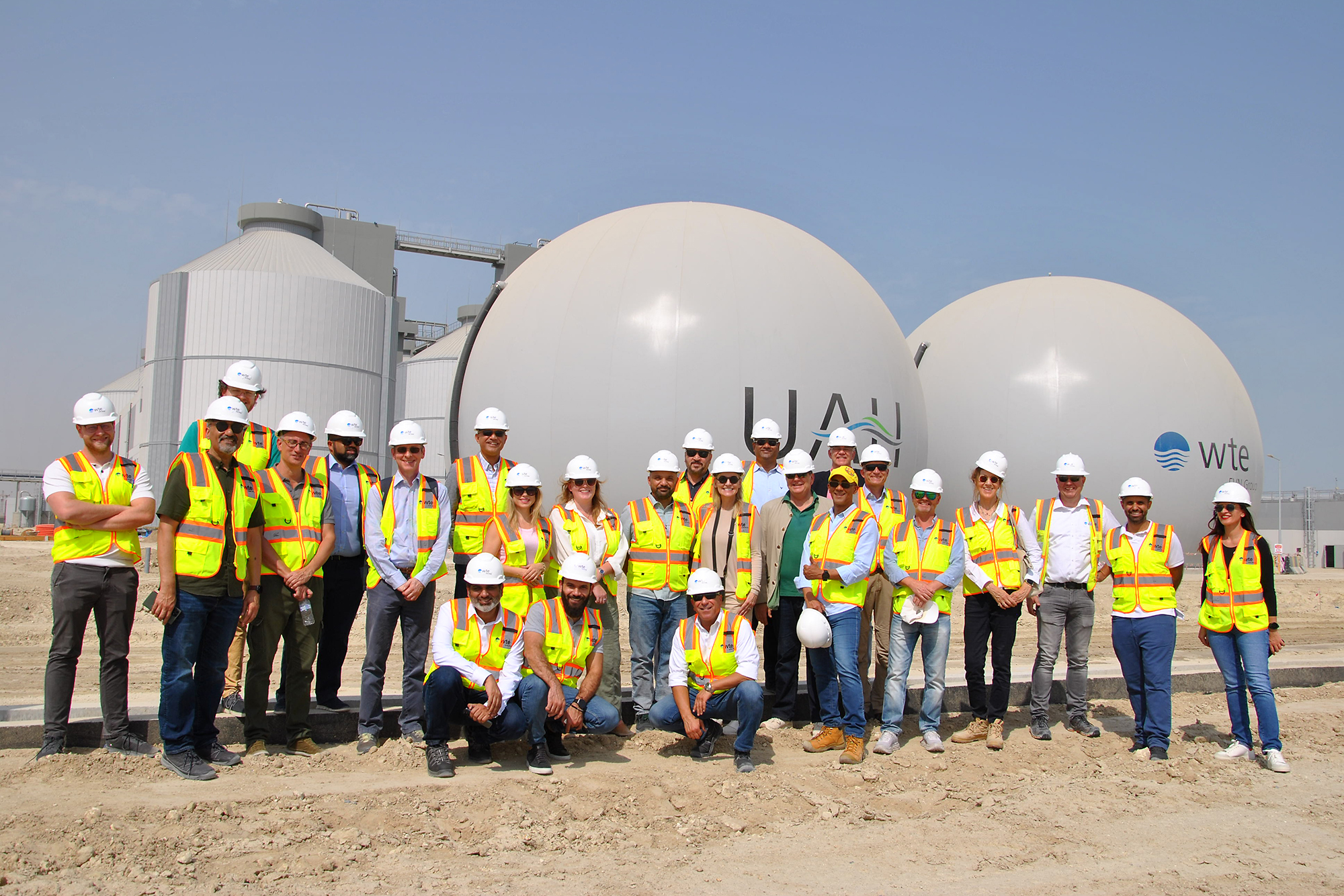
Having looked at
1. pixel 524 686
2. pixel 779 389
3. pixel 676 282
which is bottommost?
pixel 524 686

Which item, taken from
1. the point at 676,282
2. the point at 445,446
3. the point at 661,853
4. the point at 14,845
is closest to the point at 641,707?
the point at 661,853

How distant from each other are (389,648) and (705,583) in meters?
1.69

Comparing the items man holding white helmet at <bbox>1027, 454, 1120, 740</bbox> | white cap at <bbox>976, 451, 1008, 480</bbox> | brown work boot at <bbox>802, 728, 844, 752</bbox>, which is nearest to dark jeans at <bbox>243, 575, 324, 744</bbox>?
brown work boot at <bbox>802, 728, 844, 752</bbox>

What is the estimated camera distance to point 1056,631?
19.3 ft

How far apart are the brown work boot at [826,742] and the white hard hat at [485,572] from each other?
78.0 inches

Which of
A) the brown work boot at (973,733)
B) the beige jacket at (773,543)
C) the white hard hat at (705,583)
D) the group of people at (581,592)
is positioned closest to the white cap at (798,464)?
the group of people at (581,592)

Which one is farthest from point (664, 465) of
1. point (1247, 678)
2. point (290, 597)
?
point (1247, 678)

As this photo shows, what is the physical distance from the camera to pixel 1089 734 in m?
5.96

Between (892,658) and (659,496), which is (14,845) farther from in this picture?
(892,658)

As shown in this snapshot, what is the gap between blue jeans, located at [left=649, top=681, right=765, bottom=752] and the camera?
16.2 ft

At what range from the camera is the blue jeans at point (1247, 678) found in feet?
17.6

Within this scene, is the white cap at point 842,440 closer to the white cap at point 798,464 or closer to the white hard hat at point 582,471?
the white cap at point 798,464

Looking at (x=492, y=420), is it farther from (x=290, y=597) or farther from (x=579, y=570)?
(x=290, y=597)

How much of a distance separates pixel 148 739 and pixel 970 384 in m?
13.8
